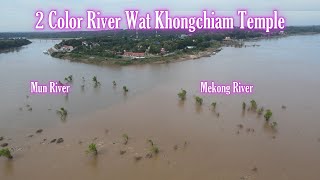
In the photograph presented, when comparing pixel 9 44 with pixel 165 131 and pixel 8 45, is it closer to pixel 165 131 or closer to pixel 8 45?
pixel 8 45

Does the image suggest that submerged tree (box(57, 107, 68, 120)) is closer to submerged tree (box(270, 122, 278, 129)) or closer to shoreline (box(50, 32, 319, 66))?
submerged tree (box(270, 122, 278, 129))

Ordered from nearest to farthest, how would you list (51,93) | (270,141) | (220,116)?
(270,141), (220,116), (51,93)

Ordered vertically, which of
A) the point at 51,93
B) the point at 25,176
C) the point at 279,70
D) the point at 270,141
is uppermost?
the point at 279,70

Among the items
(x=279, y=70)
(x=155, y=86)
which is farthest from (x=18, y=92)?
(x=279, y=70)

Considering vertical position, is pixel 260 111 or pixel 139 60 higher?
pixel 139 60

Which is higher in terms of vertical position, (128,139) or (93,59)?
(93,59)

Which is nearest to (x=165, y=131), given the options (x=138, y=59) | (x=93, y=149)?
(x=93, y=149)

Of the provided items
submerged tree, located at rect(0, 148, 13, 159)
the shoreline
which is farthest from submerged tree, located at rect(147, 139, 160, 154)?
the shoreline

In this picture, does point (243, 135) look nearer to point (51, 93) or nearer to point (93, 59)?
point (51, 93)
